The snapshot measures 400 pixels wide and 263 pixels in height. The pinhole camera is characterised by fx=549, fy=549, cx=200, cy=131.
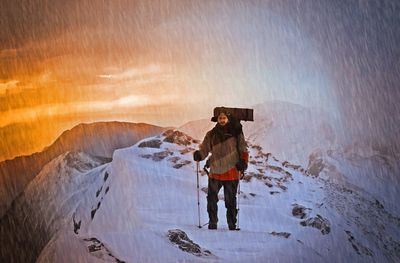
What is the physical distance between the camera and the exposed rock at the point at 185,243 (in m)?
4.78

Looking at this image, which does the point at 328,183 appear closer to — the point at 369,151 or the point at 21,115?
the point at 369,151

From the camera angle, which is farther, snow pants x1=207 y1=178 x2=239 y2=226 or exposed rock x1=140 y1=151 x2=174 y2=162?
exposed rock x1=140 y1=151 x2=174 y2=162

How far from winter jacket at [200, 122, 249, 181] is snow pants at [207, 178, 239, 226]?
56 millimetres

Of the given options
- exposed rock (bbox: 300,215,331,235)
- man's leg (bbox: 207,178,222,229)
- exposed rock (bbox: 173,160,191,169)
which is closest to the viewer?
man's leg (bbox: 207,178,222,229)

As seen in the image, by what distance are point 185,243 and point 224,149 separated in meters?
0.89

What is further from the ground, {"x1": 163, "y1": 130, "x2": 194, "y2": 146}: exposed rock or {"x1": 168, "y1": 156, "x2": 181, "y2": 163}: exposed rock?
{"x1": 163, "y1": 130, "x2": 194, "y2": 146}: exposed rock

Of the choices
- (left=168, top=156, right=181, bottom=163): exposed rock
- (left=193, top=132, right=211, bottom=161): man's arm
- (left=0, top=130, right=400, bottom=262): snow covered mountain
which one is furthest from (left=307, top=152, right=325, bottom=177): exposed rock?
(left=168, top=156, right=181, bottom=163): exposed rock

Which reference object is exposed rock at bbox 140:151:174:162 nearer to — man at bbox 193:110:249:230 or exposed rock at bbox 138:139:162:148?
exposed rock at bbox 138:139:162:148

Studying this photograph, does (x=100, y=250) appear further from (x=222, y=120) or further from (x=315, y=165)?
Answer: (x=315, y=165)

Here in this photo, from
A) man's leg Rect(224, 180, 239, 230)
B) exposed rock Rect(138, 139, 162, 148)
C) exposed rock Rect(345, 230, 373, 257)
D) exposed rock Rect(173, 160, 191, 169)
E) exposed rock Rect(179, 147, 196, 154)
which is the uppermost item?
exposed rock Rect(138, 139, 162, 148)

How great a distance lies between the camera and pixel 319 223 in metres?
5.14

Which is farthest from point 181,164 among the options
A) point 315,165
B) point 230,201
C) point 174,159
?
point 315,165

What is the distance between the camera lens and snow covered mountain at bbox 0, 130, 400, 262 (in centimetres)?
483

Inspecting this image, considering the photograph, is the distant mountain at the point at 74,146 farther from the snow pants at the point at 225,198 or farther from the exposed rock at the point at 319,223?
the exposed rock at the point at 319,223
